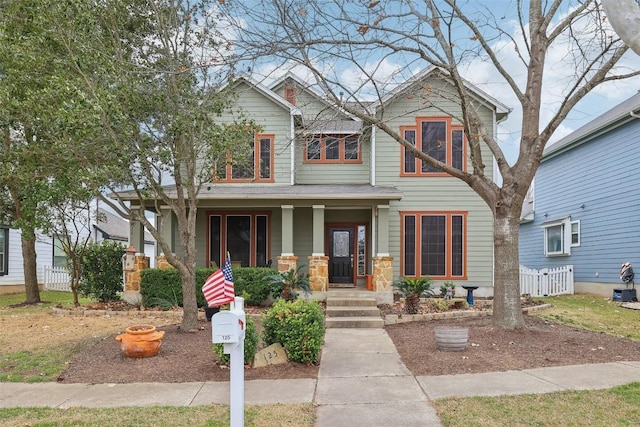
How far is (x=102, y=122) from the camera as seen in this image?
707 centimetres

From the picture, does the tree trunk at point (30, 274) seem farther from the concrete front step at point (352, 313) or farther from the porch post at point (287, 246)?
the concrete front step at point (352, 313)

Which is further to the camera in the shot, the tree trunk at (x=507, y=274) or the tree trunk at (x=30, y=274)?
the tree trunk at (x=30, y=274)

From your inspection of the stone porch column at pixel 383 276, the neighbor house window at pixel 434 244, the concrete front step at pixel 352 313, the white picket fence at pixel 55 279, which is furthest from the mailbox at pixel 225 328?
the white picket fence at pixel 55 279

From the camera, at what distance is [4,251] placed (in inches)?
743

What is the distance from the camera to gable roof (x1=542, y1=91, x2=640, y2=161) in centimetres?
1462

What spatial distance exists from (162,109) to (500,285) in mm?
6603

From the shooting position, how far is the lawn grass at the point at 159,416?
4516mm

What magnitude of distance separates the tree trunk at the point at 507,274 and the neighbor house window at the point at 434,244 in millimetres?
5670

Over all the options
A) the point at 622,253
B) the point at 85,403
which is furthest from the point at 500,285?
the point at 622,253

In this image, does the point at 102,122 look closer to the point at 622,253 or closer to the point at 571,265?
the point at 622,253

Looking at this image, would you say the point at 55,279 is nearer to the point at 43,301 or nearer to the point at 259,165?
the point at 43,301

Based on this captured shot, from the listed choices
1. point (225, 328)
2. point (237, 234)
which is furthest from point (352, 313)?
point (225, 328)

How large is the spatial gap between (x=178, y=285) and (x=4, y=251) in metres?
11.2

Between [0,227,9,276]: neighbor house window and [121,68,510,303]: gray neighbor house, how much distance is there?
8697 mm
